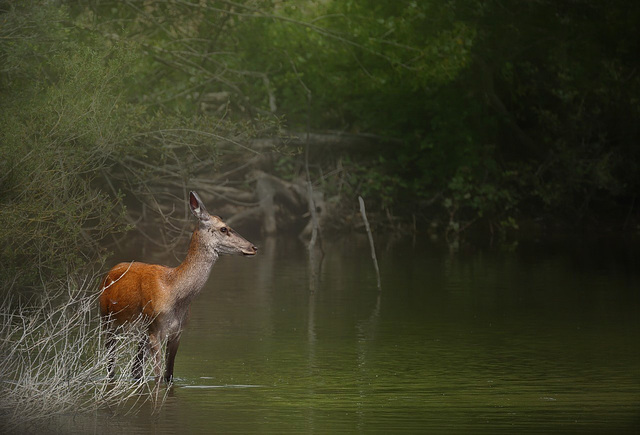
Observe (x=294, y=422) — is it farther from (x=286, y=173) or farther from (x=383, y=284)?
(x=286, y=173)

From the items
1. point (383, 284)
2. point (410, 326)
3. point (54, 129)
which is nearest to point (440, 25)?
point (383, 284)

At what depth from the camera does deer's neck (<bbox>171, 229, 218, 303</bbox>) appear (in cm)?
1401

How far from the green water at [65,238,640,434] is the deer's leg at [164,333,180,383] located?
6.5 inches

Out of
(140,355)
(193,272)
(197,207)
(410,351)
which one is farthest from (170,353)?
(410,351)

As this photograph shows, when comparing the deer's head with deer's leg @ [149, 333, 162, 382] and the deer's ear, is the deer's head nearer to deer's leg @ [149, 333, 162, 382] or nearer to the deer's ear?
the deer's ear

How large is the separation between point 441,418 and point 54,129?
7417 mm

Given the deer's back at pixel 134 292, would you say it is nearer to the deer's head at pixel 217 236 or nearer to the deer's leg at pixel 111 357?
the deer's leg at pixel 111 357

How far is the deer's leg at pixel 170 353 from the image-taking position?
14016 millimetres

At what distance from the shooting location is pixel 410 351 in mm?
18016

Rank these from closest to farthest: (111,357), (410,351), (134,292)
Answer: (111,357)
(134,292)
(410,351)

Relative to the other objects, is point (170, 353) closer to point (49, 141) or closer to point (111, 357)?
point (111, 357)

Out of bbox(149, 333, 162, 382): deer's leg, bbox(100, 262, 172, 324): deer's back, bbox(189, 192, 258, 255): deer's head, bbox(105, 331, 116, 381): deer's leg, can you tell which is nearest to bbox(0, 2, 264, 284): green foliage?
bbox(100, 262, 172, 324): deer's back

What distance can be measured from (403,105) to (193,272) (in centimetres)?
2784

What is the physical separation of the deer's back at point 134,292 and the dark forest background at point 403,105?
45.3 feet
